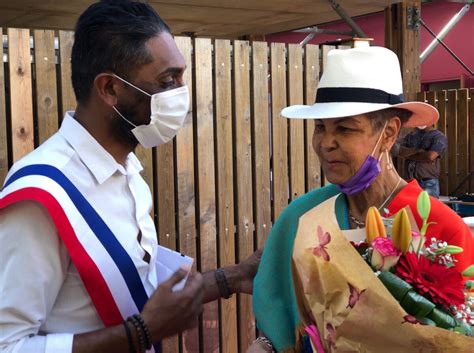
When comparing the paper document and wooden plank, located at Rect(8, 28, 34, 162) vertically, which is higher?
wooden plank, located at Rect(8, 28, 34, 162)

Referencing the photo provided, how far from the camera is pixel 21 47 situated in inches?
146

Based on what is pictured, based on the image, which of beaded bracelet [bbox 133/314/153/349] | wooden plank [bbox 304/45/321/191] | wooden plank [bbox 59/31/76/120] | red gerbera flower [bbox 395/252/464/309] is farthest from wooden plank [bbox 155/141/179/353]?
red gerbera flower [bbox 395/252/464/309]

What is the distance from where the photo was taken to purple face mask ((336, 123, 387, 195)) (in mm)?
2062

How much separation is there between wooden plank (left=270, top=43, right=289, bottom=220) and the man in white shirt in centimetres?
271

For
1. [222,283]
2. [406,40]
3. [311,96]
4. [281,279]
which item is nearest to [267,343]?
[281,279]

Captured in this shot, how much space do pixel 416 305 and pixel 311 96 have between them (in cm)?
381

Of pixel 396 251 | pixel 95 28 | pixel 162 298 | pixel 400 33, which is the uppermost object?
pixel 400 33

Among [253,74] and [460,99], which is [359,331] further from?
[460,99]

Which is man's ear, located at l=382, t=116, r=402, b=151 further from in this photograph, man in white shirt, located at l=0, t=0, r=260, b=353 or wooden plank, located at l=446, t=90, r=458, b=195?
wooden plank, located at l=446, t=90, r=458, b=195

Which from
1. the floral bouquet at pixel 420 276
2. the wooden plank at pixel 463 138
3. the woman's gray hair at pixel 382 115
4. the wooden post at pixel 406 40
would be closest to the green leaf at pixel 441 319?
the floral bouquet at pixel 420 276

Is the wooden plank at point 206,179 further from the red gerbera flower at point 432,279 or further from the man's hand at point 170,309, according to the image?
the red gerbera flower at point 432,279

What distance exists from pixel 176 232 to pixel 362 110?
8.39 ft

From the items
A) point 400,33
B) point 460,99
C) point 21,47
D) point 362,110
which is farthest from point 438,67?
point 362,110

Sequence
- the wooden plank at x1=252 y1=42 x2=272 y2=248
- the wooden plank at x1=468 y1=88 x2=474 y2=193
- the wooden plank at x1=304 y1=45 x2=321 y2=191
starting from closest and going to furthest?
the wooden plank at x1=252 y1=42 x2=272 y2=248 < the wooden plank at x1=304 y1=45 x2=321 y2=191 < the wooden plank at x1=468 y1=88 x2=474 y2=193
